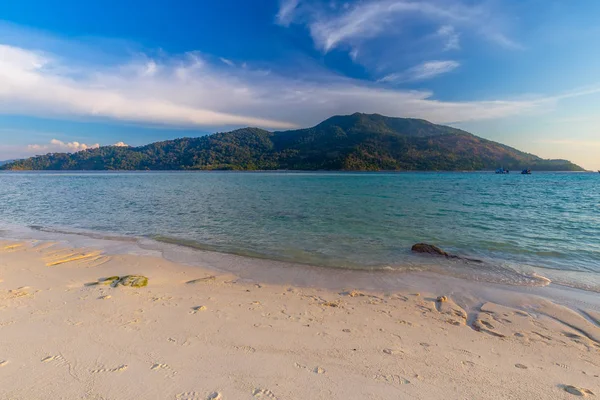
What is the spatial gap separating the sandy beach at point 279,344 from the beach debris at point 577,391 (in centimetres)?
3

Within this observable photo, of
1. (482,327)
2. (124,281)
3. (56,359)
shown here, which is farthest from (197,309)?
(482,327)

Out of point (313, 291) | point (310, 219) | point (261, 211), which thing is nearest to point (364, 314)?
point (313, 291)

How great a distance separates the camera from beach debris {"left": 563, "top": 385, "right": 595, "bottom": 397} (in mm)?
4375

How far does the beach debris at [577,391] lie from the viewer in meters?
4.38

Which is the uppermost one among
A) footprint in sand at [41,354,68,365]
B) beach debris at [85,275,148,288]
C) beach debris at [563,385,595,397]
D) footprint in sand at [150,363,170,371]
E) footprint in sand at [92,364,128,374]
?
footprint in sand at [41,354,68,365]

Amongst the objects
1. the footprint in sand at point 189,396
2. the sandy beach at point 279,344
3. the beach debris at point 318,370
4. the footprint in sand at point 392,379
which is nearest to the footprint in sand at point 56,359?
the sandy beach at point 279,344

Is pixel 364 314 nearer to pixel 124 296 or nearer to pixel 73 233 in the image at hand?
pixel 124 296

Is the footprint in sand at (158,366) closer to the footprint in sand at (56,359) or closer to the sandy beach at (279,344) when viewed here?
the sandy beach at (279,344)

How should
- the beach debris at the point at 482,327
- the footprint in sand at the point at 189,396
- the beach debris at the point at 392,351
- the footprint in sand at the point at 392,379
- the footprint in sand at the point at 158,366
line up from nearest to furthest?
the footprint in sand at the point at 189,396
the footprint in sand at the point at 392,379
the footprint in sand at the point at 158,366
the beach debris at the point at 392,351
the beach debris at the point at 482,327

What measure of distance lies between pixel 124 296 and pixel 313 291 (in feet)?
17.0

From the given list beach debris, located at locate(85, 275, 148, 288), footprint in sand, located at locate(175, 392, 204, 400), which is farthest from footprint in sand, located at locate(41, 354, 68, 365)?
beach debris, located at locate(85, 275, 148, 288)

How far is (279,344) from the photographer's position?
5629 mm

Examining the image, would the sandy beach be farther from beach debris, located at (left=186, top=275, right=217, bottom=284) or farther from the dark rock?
the dark rock

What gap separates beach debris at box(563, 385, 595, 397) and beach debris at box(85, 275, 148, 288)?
9.86 m
